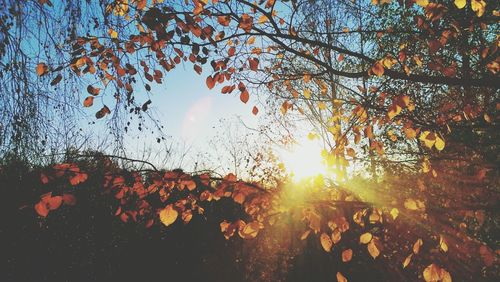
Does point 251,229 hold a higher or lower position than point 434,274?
higher

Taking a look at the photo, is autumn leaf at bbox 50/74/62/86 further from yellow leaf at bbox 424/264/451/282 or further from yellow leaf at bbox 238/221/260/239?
yellow leaf at bbox 424/264/451/282

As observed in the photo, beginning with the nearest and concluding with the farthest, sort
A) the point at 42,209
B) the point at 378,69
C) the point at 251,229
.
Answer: the point at 42,209
the point at 378,69
the point at 251,229

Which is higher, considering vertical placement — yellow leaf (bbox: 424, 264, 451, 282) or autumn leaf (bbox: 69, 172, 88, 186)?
autumn leaf (bbox: 69, 172, 88, 186)

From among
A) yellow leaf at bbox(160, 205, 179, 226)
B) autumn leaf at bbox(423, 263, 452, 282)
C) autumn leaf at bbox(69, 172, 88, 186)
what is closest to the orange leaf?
autumn leaf at bbox(69, 172, 88, 186)

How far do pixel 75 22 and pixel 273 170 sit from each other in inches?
734

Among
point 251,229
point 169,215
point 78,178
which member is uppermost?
point 78,178

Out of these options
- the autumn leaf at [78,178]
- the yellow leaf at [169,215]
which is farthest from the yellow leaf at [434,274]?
the autumn leaf at [78,178]

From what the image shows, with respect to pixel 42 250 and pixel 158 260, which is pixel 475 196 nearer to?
pixel 158 260

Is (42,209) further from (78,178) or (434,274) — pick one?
(434,274)

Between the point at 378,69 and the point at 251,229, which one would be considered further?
the point at 251,229

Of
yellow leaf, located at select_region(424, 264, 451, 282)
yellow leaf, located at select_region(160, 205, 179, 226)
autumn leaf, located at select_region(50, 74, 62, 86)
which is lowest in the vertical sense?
yellow leaf, located at select_region(424, 264, 451, 282)

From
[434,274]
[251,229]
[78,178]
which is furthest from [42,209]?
[434,274]

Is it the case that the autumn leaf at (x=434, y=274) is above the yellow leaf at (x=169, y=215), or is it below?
below

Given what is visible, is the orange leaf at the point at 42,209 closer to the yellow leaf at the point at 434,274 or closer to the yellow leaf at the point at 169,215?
the yellow leaf at the point at 169,215
